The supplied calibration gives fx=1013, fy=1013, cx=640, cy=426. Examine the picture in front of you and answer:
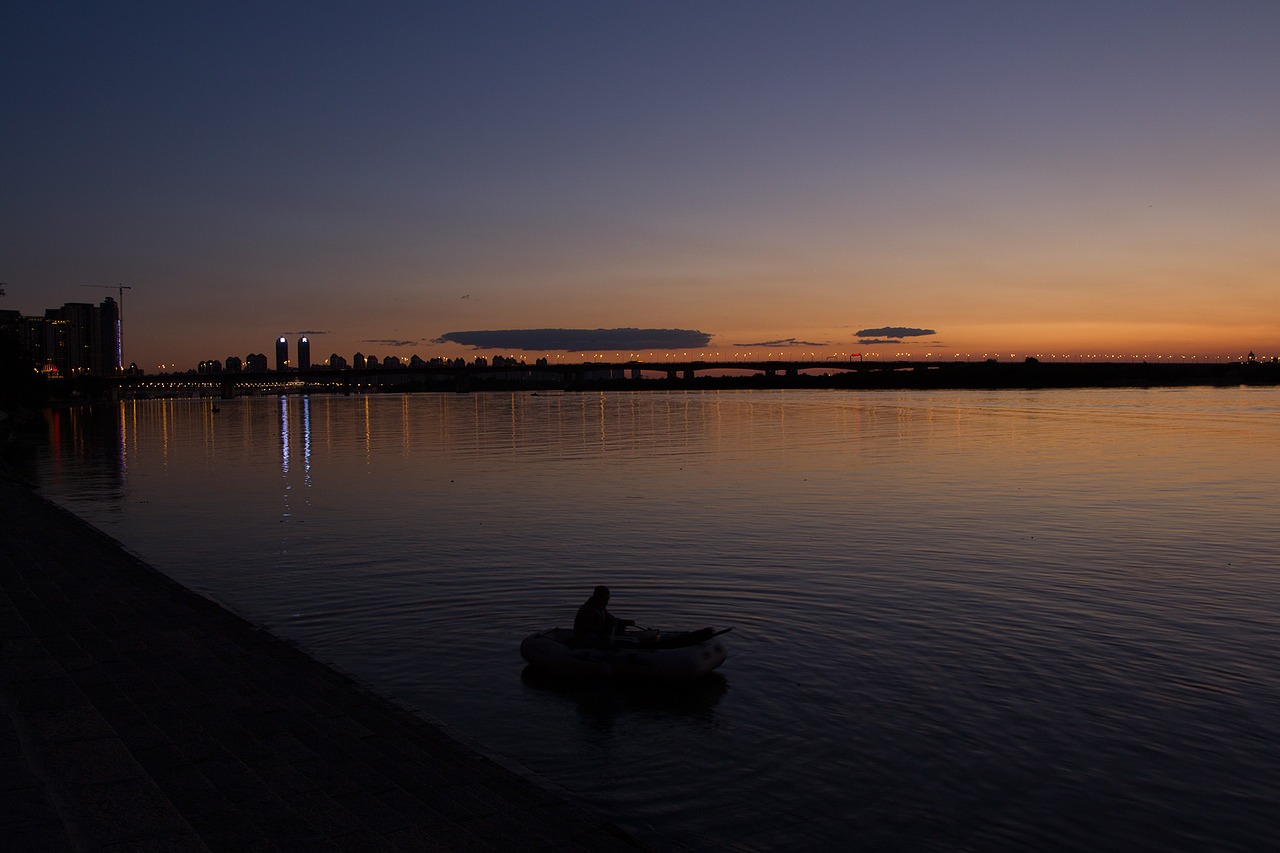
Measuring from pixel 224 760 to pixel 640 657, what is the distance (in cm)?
672

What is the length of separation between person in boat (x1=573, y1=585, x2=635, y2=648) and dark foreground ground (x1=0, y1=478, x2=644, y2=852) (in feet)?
12.4

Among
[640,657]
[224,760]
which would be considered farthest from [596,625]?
[224,760]

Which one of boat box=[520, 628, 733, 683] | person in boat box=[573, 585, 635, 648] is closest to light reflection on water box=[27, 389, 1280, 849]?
boat box=[520, 628, 733, 683]

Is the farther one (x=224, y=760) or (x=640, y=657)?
(x=640, y=657)

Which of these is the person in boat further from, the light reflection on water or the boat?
the light reflection on water

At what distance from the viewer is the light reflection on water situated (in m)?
11.2

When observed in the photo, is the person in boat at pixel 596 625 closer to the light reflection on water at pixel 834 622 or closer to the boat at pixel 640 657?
the boat at pixel 640 657

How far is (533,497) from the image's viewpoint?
37.8m

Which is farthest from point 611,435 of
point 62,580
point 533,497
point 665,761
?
point 665,761

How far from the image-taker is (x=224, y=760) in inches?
377

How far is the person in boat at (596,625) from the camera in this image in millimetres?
15414

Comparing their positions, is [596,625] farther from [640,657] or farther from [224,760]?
[224,760]

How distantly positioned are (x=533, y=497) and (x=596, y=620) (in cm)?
2243

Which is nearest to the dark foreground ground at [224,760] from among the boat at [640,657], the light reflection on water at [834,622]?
the light reflection on water at [834,622]
